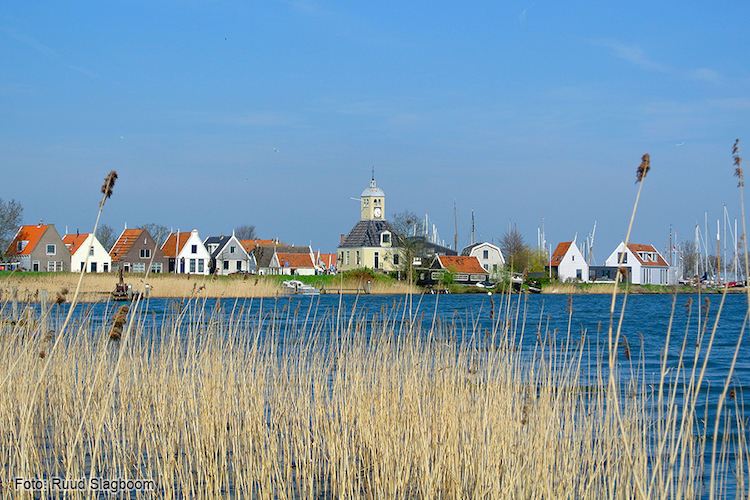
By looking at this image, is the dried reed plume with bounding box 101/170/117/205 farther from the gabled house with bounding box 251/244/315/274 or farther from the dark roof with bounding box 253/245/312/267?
the dark roof with bounding box 253/245/312/267

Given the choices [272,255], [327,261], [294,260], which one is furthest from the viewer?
[327,261]

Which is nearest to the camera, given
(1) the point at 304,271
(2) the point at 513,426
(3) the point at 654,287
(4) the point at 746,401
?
(2) the point at 513,426

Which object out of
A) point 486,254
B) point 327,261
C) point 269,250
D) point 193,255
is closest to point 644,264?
point 486,254

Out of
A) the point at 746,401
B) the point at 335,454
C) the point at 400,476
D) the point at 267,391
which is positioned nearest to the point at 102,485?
the point at 335,454

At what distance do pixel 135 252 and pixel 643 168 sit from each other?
65.2 metres

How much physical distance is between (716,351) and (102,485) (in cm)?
1490

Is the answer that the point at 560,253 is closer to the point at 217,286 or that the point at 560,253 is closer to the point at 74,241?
the point at 74,241

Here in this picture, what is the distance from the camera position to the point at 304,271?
74.2 m

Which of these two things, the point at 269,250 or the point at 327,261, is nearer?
the point at 269,250

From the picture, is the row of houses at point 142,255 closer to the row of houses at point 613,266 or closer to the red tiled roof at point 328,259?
the red tiled roof at point 328,259

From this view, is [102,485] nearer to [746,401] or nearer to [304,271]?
[746,401]

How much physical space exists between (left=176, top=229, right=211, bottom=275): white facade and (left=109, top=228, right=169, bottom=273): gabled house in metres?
1.80

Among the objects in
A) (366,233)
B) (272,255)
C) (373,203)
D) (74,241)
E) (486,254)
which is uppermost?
(373,203)

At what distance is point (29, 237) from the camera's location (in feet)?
197
